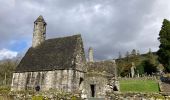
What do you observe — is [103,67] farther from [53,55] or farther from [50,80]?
[50,80]

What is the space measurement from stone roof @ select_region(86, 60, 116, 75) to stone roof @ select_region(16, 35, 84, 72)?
472cm

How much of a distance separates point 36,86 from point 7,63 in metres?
34.1

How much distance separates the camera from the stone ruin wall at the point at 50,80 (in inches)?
1255

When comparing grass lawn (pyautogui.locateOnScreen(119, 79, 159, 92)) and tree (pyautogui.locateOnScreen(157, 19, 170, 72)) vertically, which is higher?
tree (pyautogui.locateOnScreen(157, 19, 170, 72))

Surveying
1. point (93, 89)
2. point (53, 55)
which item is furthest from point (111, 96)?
point (53, 55)

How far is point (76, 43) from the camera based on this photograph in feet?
118

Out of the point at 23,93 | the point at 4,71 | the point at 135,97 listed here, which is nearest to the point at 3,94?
the point at 23,93

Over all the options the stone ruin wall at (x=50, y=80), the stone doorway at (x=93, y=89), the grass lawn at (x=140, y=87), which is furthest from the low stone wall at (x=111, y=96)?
the grass lawn at (x=140, y=87)

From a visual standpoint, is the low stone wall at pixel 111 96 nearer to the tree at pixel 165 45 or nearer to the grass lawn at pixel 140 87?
the grass lawn at pixel 140 87

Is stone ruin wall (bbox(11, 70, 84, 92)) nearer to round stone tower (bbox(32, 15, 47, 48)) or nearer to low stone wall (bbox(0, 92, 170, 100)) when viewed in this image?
round stone tower (bbox(32, 15, 47, 48))

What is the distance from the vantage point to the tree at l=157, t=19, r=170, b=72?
63625 millimetres

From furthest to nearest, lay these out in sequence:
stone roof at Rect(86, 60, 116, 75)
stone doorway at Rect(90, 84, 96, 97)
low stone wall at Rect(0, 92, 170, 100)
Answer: stone roof at Rect(86, 60, 116, 75) < stone doorway at Rect(90, 84, 96, 97) < low stone wall at Rect(0, 92, 170, 100)

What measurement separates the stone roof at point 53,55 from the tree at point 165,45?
35287 mm

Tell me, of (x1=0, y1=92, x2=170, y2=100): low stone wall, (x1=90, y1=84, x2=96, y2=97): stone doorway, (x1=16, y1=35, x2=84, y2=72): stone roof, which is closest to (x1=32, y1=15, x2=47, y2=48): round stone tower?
(x1=16, y1=35, x2=84, y2=72): stone roof
